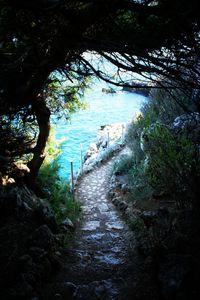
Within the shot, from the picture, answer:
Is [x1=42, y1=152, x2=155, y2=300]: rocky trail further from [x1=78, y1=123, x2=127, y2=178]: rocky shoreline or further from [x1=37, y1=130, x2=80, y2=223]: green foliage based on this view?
[x1=78, y1=123, x2=127, y2=178]: rocky shoreline

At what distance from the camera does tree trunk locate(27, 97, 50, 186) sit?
22.0ft

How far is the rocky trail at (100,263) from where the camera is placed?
4828mm

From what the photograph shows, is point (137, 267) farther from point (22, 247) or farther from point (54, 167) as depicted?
point (54, 167)

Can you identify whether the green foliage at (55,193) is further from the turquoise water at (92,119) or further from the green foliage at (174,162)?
the turquoise water at (92,119)

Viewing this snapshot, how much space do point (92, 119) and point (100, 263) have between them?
23.5 meters

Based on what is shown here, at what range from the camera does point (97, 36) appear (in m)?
4.31

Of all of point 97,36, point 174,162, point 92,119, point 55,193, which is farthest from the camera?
point 92,119

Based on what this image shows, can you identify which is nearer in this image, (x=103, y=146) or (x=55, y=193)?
(x=55, y=193)

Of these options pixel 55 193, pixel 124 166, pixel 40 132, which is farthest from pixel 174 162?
pixel 124 166

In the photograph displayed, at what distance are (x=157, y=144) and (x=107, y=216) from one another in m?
3.13

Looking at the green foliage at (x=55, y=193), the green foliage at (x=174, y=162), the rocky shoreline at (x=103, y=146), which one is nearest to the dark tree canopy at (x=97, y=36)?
the green foliage at (x=174, y=162)

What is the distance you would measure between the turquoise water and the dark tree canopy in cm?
1325

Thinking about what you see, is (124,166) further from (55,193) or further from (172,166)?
(172,166)

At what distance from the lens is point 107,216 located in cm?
920
